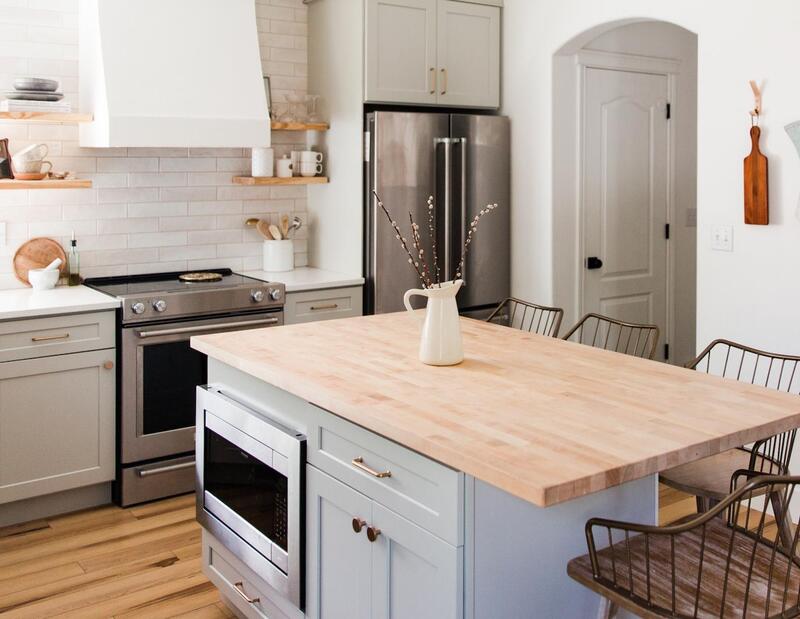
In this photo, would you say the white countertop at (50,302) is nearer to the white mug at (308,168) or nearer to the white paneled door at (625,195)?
the white mug at (308,168)

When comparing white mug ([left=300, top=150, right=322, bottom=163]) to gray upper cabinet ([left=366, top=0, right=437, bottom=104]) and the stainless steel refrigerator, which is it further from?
gray upper cabinet ([left=366, top=0, right=437, bottom=104])

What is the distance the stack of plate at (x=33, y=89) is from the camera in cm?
414

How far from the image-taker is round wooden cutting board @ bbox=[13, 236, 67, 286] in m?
4.51

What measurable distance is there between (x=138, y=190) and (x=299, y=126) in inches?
36.0

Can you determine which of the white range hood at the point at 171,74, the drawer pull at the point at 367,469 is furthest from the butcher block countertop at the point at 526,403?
the white range hood at the point at 171,74

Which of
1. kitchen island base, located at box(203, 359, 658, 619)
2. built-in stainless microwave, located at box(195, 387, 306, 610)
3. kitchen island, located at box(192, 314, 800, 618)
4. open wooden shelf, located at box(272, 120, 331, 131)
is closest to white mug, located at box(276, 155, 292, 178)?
open wooden shelf, located at box(272, 120, 331, 131)

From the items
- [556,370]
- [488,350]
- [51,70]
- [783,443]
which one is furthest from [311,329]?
[51,70]

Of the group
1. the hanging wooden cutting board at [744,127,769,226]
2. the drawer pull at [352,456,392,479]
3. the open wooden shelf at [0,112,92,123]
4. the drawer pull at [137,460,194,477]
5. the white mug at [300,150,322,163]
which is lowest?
the drawer pull at [137,460,194,477]

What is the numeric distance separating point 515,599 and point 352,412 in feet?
1.98

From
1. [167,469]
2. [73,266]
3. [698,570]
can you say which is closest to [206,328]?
[167,469]

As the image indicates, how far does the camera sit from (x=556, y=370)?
2.80m

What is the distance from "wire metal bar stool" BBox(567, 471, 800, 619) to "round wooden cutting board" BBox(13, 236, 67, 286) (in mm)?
3267

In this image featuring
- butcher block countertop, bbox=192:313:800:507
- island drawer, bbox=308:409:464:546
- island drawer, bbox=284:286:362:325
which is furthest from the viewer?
island drawer, bbox=284:286:362:325

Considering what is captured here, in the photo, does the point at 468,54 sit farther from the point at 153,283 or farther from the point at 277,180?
the point at 153,283
